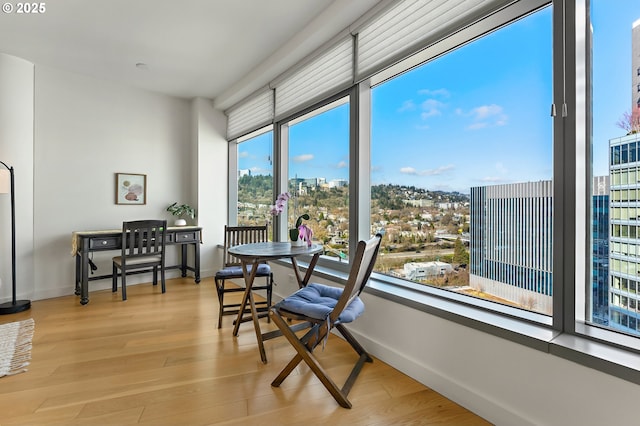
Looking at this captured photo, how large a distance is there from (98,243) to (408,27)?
401 centimetres

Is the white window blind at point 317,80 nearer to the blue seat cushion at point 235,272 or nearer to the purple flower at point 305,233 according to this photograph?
the purple flower at point 305,233

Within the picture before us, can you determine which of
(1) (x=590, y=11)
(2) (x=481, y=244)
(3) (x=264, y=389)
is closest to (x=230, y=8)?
(1) (x=590, y=11)

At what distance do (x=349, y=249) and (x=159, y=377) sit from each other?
167 cm

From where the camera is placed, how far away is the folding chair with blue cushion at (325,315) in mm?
1824

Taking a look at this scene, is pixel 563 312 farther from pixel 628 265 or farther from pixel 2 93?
pixel 2 93

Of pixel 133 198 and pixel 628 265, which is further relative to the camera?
pixel 133 198

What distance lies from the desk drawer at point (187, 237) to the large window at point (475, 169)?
9.93ft

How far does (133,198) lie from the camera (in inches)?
Result: 189

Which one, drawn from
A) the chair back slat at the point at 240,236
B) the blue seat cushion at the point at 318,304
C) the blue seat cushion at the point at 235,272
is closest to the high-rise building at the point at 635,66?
the blue seat cushion at the point at 318,304

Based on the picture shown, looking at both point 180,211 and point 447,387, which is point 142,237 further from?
point 447,387

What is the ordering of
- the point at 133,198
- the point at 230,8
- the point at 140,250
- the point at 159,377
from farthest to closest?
the point at 133,198
the point at 140,250
the point at 230,8
the point at 159,377

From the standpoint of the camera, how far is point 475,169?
6.88ft

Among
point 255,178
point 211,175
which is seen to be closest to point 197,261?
point 211,175

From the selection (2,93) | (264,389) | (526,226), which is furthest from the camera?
(2,93)
